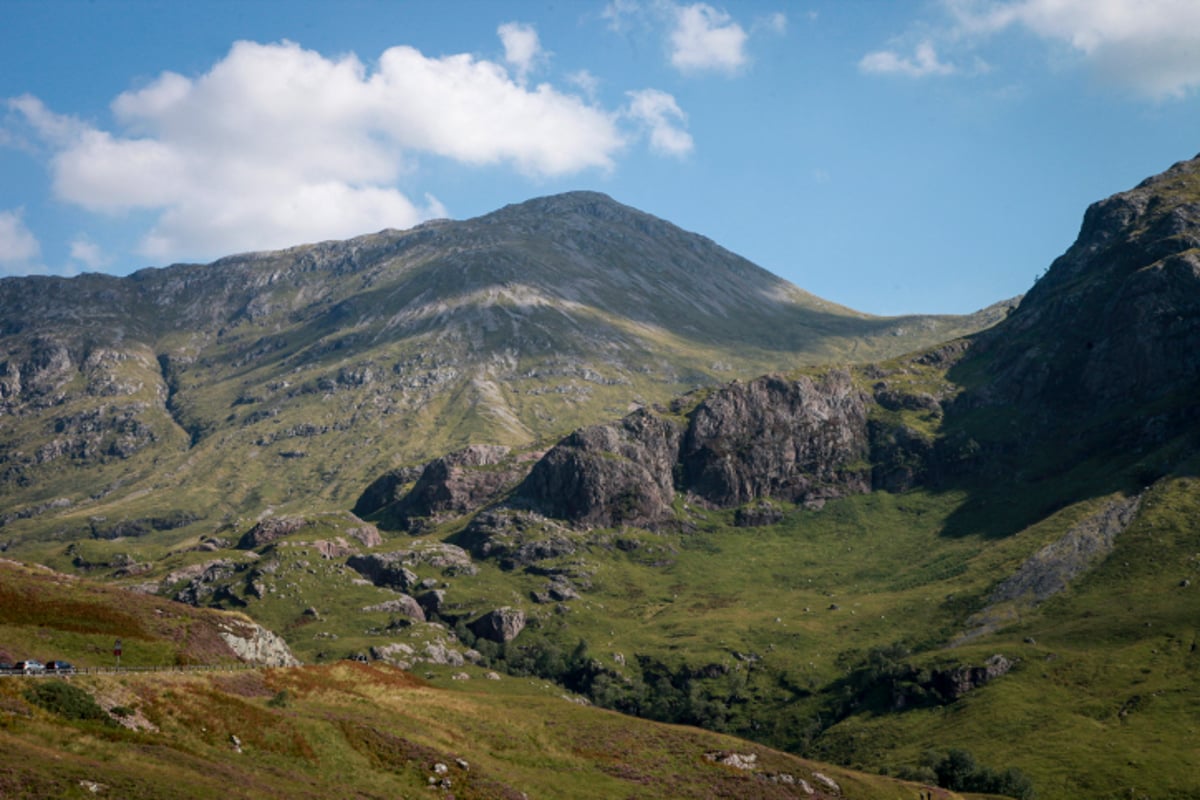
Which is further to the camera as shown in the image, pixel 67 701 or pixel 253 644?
pixel 253 644

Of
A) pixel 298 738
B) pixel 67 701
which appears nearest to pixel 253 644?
Answer: pixel 298 738

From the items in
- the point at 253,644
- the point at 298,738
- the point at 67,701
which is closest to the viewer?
the point at 67,701

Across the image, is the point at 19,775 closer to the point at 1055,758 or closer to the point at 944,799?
the point at 944,799

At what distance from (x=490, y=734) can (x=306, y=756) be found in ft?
86.9

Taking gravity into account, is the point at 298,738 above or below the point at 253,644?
above

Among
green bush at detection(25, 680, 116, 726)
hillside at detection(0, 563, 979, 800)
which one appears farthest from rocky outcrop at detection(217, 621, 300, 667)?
green bush at detection(25, 680, 116, 726)

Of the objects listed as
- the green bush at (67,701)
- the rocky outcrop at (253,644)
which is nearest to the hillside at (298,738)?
the green bush at (67,701)

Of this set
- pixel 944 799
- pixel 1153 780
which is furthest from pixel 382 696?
pixel 1153 780

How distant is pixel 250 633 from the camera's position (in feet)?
380

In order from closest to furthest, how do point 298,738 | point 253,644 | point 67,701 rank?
point 67,701 < point 298,738 < point 253,644

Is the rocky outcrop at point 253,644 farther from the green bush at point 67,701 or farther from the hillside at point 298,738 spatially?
the green bush at point 67,701

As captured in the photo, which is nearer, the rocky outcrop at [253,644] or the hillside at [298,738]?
the hillside at [298,738]

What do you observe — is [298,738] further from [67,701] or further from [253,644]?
[253,644]

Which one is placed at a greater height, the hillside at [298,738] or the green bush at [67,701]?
the green bush at [67,701]
